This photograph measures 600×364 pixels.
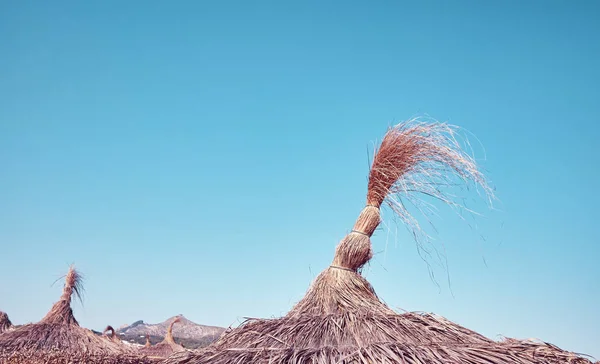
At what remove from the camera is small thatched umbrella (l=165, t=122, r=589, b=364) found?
4.00 m

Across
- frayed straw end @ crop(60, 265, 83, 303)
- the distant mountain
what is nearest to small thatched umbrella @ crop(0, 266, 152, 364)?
frayed straw end @ crop(60, 265, 83, 303)

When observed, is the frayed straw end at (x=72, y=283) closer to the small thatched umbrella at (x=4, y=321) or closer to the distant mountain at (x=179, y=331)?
the small thatched umbrella at (x=4, y=321)

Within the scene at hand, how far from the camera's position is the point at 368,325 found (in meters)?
4.57

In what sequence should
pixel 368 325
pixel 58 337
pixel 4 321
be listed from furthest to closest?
pixel 4 321 → pixel 58 337 → pixel 368 325

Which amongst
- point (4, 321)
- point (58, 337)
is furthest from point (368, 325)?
point (4, 321)

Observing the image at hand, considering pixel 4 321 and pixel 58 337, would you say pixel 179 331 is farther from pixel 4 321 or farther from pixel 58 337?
pixel 58 337

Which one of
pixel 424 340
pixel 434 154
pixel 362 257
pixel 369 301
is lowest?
pixel 424 340

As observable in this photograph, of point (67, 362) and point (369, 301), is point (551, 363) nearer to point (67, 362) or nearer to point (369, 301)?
point (369, 301)

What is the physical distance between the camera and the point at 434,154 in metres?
5.85

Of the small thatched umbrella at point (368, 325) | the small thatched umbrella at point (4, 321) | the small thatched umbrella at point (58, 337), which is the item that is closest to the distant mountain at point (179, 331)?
the small thatched umbrella at point (4, 321)

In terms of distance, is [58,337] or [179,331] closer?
[58,337]

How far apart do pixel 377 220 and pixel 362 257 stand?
0.42m

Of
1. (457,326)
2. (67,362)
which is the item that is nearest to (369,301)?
(457,326)

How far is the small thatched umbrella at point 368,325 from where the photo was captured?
157 inches
